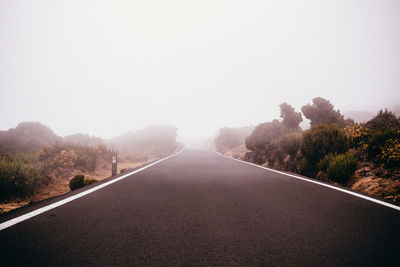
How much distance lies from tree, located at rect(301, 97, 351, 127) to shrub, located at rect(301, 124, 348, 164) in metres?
7.74

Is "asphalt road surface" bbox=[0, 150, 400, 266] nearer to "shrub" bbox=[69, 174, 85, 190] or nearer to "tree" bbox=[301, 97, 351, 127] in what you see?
"shrub" bbox=[69, 174, 85, 190]

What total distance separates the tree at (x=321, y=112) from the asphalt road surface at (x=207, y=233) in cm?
1251

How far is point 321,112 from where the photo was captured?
1428 cm

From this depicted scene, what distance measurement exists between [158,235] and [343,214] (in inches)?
103

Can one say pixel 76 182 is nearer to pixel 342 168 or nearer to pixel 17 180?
pixel 17 180

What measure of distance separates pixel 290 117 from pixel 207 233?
58.3 ft

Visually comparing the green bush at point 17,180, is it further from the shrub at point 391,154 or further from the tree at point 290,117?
the tree at point 290,117

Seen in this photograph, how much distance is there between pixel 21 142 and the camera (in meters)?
17.0

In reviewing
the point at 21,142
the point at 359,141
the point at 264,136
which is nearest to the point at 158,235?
the point at 359,141

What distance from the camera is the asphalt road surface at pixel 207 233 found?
1.67m

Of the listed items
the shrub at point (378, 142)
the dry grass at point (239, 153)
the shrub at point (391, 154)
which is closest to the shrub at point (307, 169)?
the shrub at point (378, 142)

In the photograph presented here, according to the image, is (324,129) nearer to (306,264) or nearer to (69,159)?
(306,264)

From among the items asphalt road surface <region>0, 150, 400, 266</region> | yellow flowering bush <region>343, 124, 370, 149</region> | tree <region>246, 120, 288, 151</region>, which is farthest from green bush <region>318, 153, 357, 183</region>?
tree <region>246, 120, 288, 151</region>

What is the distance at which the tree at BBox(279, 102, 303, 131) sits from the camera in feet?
57.5
